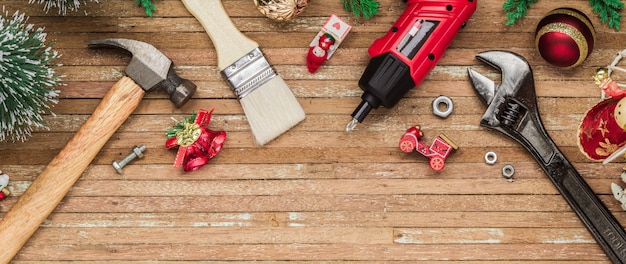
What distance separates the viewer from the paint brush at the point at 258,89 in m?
2.18

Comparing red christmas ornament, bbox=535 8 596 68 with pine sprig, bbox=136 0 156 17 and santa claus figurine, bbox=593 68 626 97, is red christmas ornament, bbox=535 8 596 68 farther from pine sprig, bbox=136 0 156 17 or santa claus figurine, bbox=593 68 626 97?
pine sprig, bbox=136 0 156 17

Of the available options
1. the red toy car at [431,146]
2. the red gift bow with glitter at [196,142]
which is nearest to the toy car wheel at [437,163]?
the red toy car at [431,146]

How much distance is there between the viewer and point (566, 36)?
6.75 ft

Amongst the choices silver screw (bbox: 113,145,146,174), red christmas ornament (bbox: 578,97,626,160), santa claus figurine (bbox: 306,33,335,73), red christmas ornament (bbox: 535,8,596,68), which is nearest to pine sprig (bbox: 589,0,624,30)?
red christmas ornament (bbox: 535,8,596,68)

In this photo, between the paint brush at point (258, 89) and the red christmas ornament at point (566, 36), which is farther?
the paint brush at point (258, 89)

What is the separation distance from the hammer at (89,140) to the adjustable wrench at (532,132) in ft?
3.51

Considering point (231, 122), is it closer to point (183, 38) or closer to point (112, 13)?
point (183, 38)

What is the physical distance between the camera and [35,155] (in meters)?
2.24

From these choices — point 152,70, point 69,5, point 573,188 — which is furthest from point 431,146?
point 69,5

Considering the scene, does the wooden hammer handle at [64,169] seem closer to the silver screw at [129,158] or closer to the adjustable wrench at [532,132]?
the silver screw at [129,158]

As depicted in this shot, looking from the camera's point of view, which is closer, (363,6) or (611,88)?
(611,88)

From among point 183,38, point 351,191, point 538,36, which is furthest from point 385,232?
point 183,38

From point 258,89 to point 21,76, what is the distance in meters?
0.75

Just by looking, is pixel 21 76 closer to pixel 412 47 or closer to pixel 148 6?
pixel 148 6
